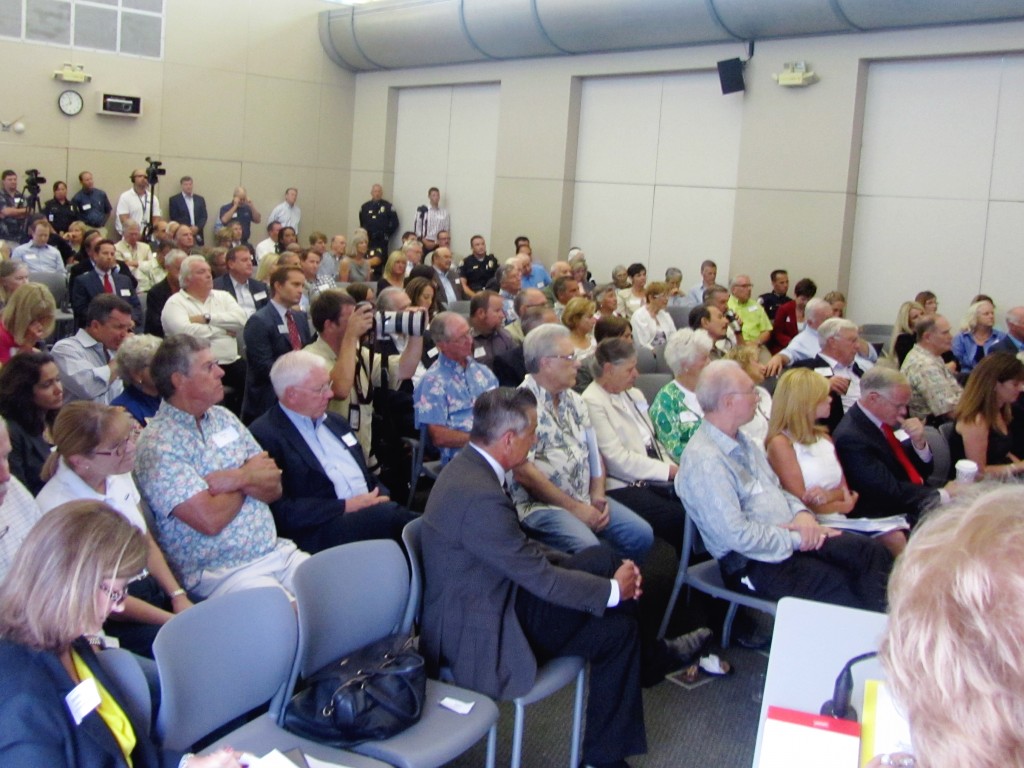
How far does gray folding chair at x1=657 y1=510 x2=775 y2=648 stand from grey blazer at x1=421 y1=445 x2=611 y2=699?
79 cm

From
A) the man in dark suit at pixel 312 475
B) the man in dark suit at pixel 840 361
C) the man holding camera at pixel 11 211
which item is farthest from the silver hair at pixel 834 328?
the man holding camera at pixel 11 211

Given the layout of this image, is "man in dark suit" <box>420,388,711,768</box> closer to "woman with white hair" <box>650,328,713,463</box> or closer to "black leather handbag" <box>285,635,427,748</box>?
"black leather handbag" <box>285,635,427,748</box>

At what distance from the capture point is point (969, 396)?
4805 millimetres

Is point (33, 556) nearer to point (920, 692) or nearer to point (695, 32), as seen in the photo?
point (920, 692)

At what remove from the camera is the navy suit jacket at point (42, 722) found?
1762 millimetres

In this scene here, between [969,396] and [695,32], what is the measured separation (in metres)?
5.96

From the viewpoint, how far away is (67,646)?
1917mm

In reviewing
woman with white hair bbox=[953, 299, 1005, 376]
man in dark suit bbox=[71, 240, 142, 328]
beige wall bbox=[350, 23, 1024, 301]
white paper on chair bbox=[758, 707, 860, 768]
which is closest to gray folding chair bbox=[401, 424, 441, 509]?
white paper on chair bbox=[758, 707, 860, 768]

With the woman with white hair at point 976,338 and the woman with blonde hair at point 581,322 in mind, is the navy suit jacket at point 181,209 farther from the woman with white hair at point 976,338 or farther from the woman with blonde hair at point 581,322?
the woman with white hair at point 976,338

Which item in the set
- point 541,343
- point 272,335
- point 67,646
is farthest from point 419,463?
point 67,646

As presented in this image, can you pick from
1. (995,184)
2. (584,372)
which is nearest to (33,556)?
(584,372)

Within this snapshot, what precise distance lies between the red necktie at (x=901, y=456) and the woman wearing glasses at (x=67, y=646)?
3.41 meters

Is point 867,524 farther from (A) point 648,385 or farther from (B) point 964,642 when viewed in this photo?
(B) point 964,642

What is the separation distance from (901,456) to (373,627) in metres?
2.75
